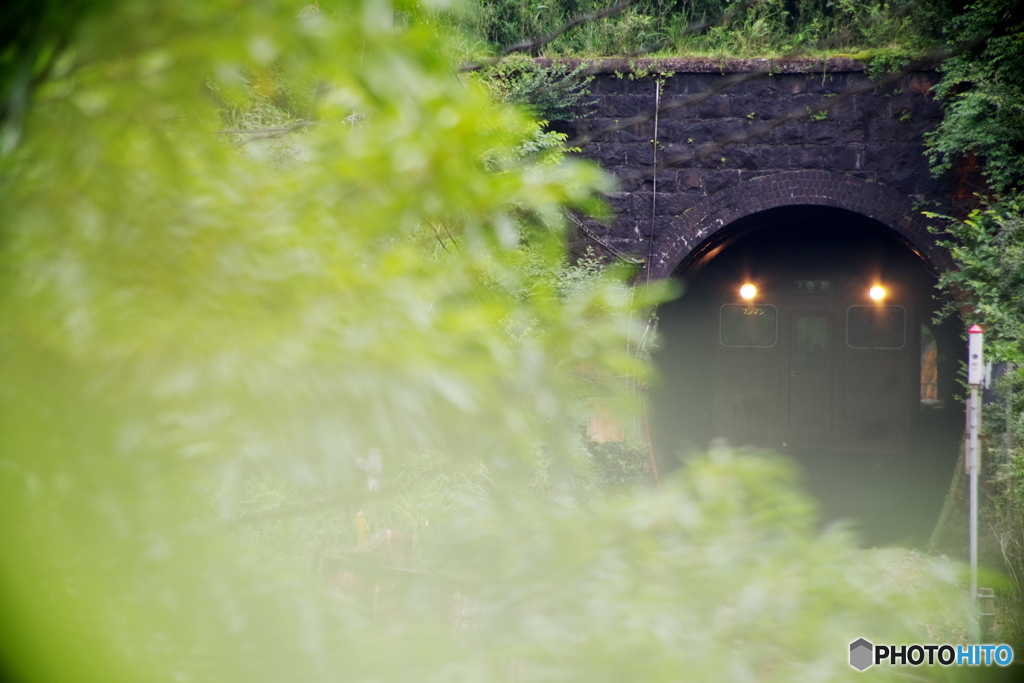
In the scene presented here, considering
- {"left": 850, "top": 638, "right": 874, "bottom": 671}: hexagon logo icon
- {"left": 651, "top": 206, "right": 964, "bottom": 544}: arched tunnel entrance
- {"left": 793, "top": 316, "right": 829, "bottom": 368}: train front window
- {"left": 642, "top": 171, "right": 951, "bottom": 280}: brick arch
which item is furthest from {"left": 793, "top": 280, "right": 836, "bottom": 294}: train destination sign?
{"left": 850, "top": 638, "right": 874, "bottom": 671}: hexagon logo icon

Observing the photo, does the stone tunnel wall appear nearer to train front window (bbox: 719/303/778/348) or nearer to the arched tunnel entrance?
the arched tunnel entrance

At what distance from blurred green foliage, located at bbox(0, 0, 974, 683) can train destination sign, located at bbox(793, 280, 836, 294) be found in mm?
10521

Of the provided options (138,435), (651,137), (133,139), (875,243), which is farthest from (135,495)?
(875,243)

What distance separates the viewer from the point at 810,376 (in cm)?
1121

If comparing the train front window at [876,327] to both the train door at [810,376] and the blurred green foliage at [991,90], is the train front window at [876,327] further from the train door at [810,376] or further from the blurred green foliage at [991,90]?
the blurred green foliage at [991,90]

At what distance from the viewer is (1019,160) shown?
6.75m

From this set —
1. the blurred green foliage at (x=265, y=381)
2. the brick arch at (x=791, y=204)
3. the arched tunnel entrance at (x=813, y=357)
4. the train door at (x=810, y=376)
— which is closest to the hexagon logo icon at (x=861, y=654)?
the blurred green foliage at (x=265, y=381)

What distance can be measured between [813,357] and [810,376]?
27 cm

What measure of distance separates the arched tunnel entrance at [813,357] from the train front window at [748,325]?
14 millimetres

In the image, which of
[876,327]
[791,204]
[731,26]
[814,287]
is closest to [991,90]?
[791,204]

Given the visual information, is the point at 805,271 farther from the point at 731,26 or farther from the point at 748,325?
the point at 731,26

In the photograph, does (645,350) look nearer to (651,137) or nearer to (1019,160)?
(651,137)

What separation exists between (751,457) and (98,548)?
100 cm

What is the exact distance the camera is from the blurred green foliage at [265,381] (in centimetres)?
91
